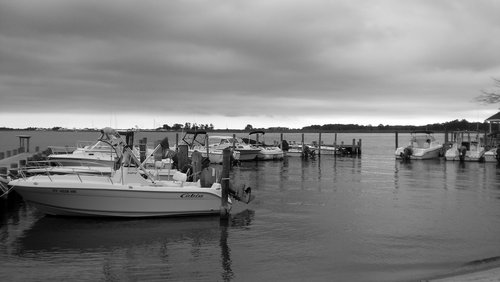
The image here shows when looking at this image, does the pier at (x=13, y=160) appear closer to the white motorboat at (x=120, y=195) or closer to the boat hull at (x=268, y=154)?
the white motorboat at (x=120, y=195)

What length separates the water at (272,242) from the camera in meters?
10.7

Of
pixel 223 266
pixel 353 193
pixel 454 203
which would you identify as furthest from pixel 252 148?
pixel 223 266

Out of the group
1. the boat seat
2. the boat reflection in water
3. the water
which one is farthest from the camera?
the boat seat

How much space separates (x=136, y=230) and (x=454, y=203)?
13.1 meters

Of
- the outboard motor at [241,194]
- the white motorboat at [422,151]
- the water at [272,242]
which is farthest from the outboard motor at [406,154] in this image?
the outboard motor at [241,194]

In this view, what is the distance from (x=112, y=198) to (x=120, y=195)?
0.28 meters

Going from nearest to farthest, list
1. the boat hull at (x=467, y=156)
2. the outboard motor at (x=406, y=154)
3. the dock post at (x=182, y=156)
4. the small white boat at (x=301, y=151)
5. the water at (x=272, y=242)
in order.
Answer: the water at (x=272, y=242) → the dock post at (x=182, y=156) → the boat hull at (x=467, y=156) → the outboard motor at (x=406, y=154) → the small white boat at (x=301, y=151)

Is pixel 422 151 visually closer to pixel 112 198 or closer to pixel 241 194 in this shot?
pixel 241 194

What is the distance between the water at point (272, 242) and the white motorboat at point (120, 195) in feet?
1.28

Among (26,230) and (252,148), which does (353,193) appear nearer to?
(26,230)

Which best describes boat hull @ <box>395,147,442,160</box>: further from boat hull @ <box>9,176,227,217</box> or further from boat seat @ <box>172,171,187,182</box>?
boat hull @ <box>9,176,227,217</box>

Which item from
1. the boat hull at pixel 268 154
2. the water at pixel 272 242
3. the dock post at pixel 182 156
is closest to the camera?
the water at pixel 272 242

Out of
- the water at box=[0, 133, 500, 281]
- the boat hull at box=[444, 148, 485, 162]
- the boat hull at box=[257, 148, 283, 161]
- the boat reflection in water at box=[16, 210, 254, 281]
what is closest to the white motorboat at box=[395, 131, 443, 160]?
the boat hull at box=[444, 148, 485, 162]

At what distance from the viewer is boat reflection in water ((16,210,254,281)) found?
10.6 m
